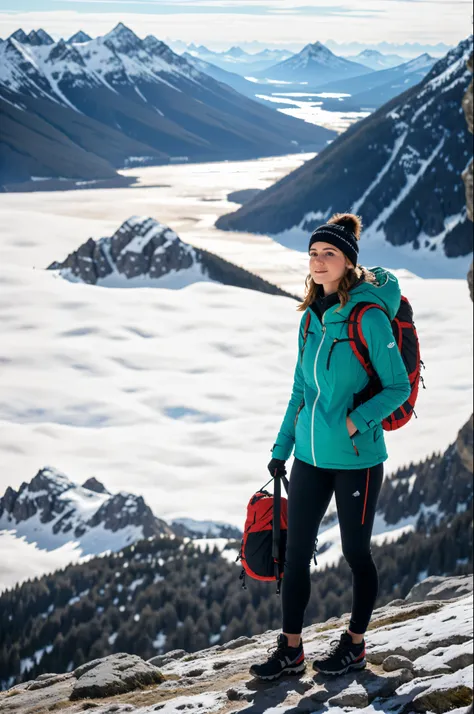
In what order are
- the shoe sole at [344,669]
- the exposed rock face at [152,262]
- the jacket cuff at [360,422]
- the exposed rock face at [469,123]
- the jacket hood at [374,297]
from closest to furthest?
the jacket cuff at [360,422], the jacket hood at [374,297], the shoe sole at [344,669], the exposed rock face at [469,123], the exposed rock face at [152,262]

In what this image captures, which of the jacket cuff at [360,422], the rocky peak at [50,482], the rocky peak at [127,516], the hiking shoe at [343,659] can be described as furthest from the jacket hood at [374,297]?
the rocky peak at [127,516]

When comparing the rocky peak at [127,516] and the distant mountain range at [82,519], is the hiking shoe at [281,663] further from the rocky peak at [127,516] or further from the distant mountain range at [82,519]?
the rocky peak at [127,516]

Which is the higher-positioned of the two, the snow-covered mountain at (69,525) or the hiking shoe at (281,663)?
the hiking shoe at (281,663)

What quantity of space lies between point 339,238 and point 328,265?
8.9 inches

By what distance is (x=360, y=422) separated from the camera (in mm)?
6434

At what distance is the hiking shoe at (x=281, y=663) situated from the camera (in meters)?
7.23

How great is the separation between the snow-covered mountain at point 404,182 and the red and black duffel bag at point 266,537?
163185 millimetres

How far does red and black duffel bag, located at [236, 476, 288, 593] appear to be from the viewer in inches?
285

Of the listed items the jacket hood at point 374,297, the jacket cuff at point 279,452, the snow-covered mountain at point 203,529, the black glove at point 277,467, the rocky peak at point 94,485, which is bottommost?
the snow-covered mountain at point 203,529

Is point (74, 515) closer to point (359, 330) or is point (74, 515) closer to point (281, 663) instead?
point (281, 663)

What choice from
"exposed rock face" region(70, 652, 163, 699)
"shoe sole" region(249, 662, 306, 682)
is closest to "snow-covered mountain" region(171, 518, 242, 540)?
"exposed rock face" region(70, 652, 163, 699)

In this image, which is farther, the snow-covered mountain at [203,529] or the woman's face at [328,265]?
the snow-covered mountain at [203,529]

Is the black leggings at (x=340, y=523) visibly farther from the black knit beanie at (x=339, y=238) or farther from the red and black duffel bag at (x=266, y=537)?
the black knit beanie at (x=339, y=238)

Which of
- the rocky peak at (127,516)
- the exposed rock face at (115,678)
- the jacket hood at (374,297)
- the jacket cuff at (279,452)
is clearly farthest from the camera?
the rocky peak at (127,516)
